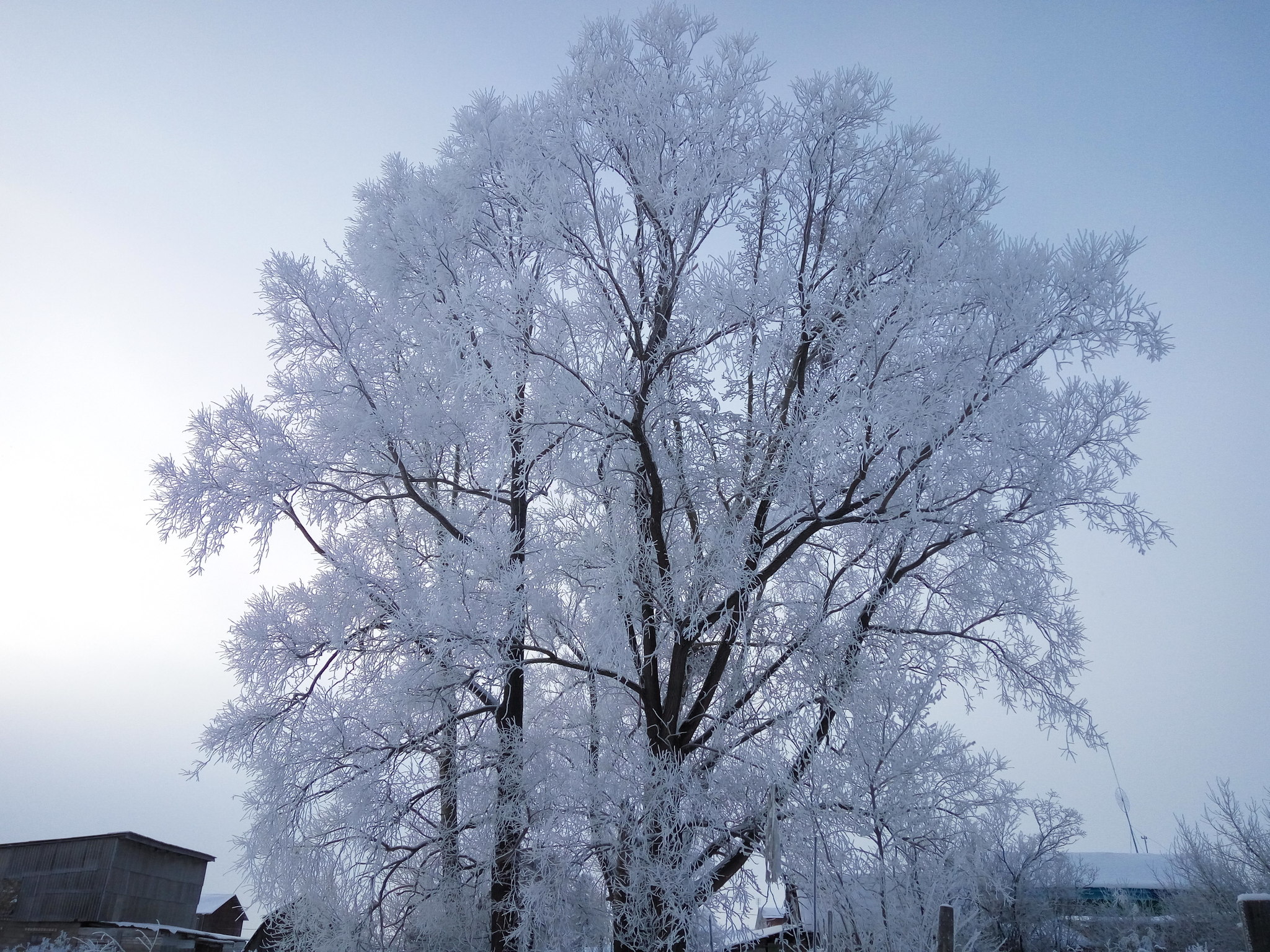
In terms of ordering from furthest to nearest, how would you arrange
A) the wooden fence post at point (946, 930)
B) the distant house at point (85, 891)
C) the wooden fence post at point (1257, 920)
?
the distant house at point (85, 891), the wooden fence post at point (946, 930), the wooden fence post at point (1257, 920)

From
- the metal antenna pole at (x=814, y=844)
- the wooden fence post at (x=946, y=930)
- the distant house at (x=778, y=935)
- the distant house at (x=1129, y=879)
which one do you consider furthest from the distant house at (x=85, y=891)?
the distant house at (x=1129, y=879)

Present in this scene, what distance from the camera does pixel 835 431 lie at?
7.09 m

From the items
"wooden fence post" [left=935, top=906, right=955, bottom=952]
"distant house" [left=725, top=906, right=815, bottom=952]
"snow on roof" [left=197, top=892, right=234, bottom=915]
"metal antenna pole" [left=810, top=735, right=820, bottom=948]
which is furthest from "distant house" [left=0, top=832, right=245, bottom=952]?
"wooden fence post" [left=935, top=906, right=955, bottom=952]

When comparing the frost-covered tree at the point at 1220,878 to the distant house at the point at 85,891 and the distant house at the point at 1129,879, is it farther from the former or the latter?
the distant house at the point at 85,891

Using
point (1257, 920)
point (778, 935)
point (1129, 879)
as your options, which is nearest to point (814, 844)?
point (778, 935)

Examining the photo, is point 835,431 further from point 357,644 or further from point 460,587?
point 357,644

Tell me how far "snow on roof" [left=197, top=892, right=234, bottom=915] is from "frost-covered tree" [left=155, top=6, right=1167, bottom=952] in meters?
19.8

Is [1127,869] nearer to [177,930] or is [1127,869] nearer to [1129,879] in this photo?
[1129,879]

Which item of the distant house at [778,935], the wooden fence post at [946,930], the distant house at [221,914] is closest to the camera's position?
the wooden fence post at [946,930]

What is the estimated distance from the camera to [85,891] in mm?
16688

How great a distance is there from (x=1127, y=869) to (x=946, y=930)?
92.2 ft

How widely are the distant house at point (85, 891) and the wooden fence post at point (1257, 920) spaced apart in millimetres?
17338

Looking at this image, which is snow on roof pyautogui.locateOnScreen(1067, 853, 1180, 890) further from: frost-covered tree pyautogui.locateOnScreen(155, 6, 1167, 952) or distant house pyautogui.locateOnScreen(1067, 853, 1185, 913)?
frost-covered tree pyautogui.locateOnScreen(155, 6, 1167, 952)

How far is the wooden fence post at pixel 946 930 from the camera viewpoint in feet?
18.0
